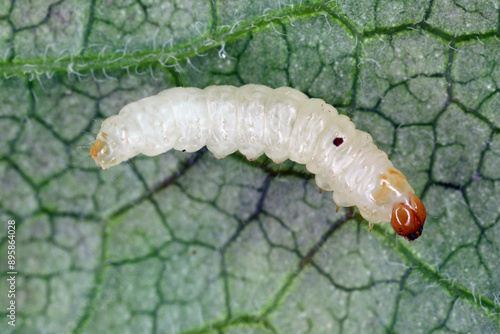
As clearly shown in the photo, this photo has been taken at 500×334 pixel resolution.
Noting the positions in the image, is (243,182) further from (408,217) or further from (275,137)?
(408,217)

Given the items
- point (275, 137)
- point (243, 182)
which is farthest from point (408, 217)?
point (243, 182)

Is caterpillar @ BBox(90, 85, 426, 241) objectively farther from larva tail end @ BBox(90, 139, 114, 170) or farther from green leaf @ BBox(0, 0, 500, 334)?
green leaf @ BBox(0, 0, 500, 334)

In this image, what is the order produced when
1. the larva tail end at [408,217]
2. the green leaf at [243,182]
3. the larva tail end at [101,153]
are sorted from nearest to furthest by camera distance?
the larva tail end at [408,217]
the larva tail end at [101,153]
the green leaf at [243,182]

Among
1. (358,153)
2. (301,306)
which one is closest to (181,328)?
(301,306)

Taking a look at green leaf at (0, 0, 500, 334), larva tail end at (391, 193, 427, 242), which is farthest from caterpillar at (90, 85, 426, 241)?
green leaf at (0, 0, 500, 334)

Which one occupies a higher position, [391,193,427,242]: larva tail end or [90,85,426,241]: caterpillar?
A: [90,85,426,241]: caterpillar

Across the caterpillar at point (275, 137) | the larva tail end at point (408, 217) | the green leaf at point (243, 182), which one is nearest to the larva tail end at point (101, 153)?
the caterpillar at point (275, 137)

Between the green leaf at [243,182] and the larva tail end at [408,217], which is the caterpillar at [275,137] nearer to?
the larva tail end at [408,217]

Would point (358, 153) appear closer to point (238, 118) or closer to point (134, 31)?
point (238, 118)
